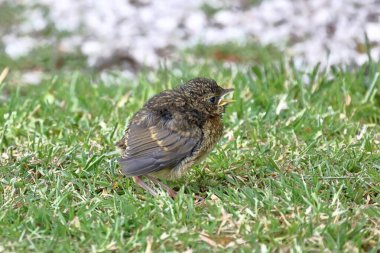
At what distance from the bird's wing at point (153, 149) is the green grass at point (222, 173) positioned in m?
0.21

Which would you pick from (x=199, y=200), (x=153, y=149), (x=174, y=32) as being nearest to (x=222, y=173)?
(x=199, y=200)

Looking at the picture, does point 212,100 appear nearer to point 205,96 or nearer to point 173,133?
point 205,96

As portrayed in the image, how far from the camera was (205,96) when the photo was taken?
5.88 metres

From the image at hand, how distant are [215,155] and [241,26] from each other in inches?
250

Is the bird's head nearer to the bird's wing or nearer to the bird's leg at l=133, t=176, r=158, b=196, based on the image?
the bird's wing

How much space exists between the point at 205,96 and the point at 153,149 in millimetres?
625

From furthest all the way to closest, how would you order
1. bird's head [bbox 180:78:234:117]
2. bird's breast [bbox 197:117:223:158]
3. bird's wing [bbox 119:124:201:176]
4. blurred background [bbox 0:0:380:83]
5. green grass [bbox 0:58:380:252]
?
blurred background [bbox 0:0:380:83], bird's head [bbox 180:78:234:117], bird's breast [bbox 197:117:223:158], bird's wing [bbox 119:124:201:176], green grass [bbox 0:58:380:252]

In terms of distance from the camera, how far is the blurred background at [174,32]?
36.5 ft

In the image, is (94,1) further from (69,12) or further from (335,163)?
(335,163)

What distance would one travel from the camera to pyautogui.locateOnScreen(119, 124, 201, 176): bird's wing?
545 centimetres

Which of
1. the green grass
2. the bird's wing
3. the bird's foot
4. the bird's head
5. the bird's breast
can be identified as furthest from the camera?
the bird's head

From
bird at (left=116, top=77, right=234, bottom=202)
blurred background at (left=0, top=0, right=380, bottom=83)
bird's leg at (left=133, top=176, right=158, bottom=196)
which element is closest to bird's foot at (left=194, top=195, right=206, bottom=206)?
bird at (left=116, top=77, right=234, bottom=202)

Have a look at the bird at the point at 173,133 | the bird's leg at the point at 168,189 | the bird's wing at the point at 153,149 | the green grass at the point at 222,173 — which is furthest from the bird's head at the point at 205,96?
the bird's leg at the point at 168,189

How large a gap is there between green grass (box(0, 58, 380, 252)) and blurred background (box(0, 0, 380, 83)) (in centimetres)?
268
